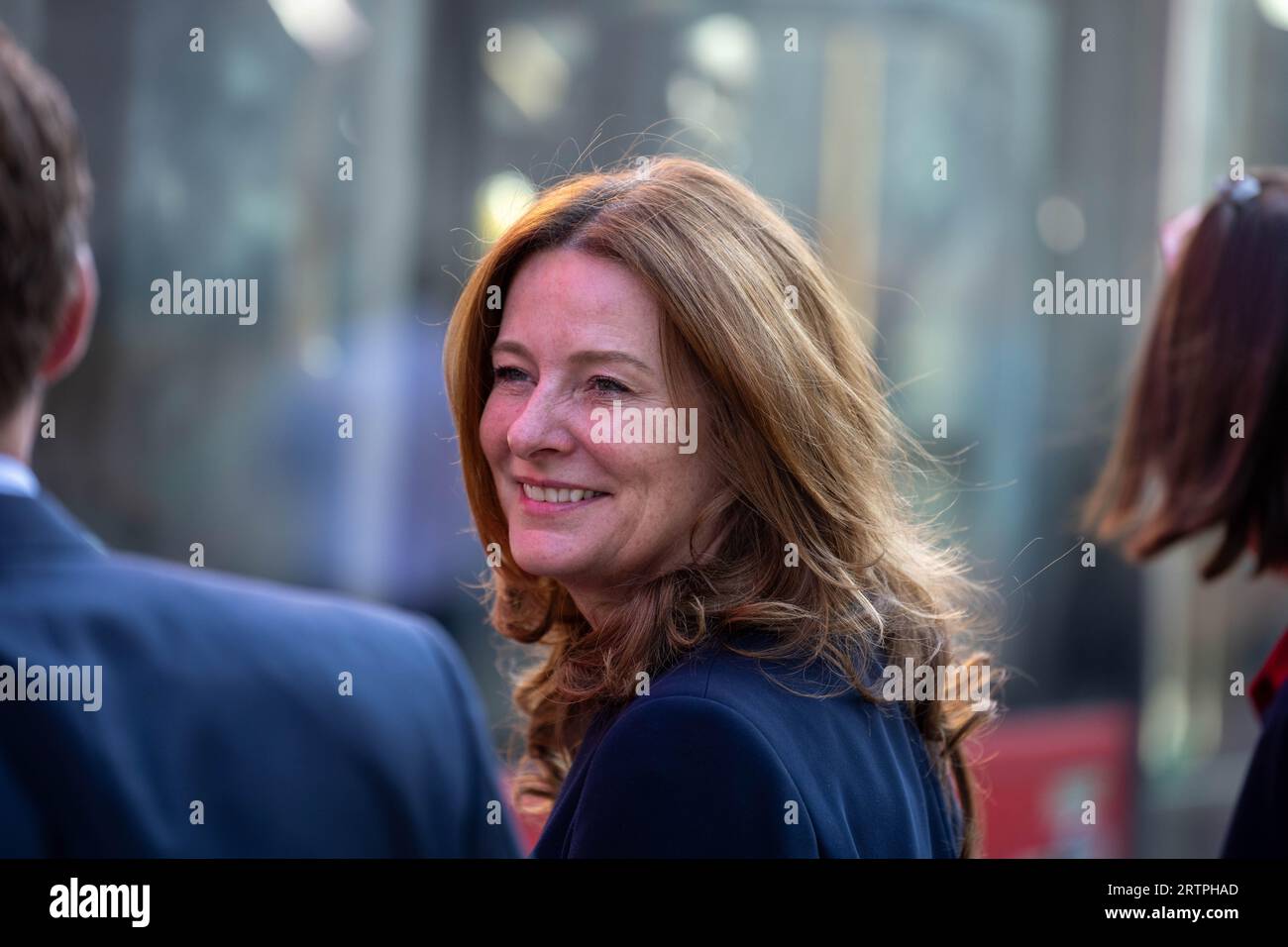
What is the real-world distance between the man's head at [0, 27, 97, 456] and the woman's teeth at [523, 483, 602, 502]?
580mm

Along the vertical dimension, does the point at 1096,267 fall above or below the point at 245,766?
above

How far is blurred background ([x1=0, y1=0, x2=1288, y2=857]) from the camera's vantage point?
2.88m

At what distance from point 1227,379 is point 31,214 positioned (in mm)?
1671

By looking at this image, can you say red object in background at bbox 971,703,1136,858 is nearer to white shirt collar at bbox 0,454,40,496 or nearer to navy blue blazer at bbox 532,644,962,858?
navy blue blazer at bbox 532,644,962,858

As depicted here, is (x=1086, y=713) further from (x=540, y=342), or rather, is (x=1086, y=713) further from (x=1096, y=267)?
(x=540, y=342)

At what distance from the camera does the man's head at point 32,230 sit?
1.42m

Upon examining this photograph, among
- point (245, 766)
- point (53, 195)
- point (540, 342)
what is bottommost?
point (245, 766)

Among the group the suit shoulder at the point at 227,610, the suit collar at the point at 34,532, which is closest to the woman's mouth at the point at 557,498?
the suit shoulder at the point at 227,610

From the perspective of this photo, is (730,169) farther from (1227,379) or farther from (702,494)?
(702,494)

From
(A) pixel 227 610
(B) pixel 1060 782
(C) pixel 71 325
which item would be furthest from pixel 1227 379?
(B) pixel 1060 782

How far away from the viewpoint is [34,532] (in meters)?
1.35
